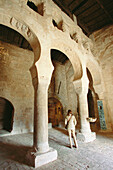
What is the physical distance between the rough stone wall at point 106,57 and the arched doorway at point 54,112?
20.2 ft

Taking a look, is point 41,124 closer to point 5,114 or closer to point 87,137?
point 87,137

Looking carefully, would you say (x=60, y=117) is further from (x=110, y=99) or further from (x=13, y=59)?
(x=13, y=59)

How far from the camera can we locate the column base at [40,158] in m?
2.84

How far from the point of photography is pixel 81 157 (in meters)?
3.34

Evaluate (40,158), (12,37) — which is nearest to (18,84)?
(12,37)

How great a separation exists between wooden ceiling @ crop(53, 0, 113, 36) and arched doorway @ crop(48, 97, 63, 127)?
28.3 ft

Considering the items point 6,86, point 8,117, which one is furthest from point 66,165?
point 8,117

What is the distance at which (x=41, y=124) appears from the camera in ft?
11.2

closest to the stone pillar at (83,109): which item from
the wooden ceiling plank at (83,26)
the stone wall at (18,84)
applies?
the stone wall at (18,84)

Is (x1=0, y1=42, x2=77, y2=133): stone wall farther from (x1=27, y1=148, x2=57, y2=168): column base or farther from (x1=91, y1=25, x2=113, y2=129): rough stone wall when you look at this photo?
(x1=91, y1=25, x2=113, y2=129): rough stone wall

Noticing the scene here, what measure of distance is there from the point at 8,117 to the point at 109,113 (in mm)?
8419

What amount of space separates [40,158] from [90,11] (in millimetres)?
9741

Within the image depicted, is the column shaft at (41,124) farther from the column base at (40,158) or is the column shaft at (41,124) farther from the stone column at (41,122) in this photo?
the column base at (40,158)

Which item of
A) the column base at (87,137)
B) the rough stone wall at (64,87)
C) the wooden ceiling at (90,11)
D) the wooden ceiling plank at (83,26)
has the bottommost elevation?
the column base at (87,137)
